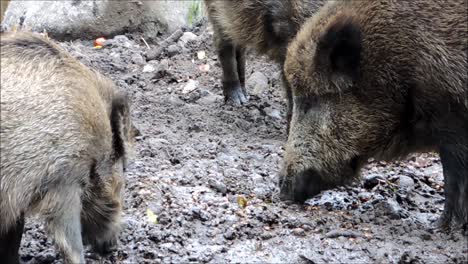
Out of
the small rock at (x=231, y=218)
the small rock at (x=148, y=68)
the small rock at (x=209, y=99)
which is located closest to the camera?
the small rock at (x=231, y=218)

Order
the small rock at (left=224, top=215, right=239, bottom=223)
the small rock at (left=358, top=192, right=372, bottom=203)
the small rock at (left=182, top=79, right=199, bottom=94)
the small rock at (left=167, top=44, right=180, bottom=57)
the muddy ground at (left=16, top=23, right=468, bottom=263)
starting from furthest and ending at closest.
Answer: the small rock at (left=167, top=44, right=180, bottom=57)
the small rock at (left=182, top=79, right=199, bottom=94)
the small rock at (left=358, top=192, right=372, bottom=203)
the small rock at (left=224, top=215, right=239, bottom=223)
the muddy ground at (left=16, top=23, right=468, bottom=263)

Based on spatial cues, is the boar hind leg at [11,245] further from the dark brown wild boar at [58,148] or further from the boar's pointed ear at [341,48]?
the boar's pointed ear at [341,48]

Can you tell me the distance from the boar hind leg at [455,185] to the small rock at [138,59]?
3841mm

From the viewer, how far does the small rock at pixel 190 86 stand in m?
7.72

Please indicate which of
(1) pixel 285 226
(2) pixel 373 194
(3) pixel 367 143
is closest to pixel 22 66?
(1) pixel 285 226

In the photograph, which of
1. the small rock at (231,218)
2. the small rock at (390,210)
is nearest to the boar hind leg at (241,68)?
the small rock at (390,210)

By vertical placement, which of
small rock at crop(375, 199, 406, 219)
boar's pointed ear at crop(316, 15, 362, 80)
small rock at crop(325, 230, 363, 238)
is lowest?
small rock at crop(375, 199, 406, 219)

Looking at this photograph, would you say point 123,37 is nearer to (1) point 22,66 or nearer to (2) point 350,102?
(2) point 350,102

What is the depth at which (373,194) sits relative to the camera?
18.4 feet

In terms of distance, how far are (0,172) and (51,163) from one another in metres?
0.21

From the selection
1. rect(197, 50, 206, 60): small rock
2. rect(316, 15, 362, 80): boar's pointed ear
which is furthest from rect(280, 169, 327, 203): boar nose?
rect(197, 50, 206, 60): small rock

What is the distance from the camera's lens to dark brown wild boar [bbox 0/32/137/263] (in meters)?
3.88

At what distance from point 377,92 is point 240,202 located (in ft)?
3.05

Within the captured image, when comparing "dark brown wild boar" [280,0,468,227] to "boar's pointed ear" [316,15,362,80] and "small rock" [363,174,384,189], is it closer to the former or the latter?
"boar's pointed ear" [316,15,362,80]
